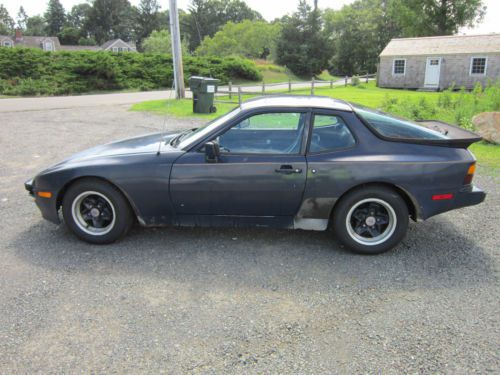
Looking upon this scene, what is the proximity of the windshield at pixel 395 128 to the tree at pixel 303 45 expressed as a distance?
43.4 m

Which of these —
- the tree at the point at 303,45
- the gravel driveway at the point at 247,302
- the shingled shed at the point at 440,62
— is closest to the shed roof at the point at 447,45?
the shingled shed at the point at 440,62

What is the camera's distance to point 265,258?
4004 mm

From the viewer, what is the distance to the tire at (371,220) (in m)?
3.95

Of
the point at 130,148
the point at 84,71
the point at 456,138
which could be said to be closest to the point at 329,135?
the point at 456,138

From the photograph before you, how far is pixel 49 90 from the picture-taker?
2388 centimetres

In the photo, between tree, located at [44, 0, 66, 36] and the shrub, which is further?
tree, located at [44, 0, 66, 36]

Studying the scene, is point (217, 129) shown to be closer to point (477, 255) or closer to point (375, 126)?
point (375, 126)

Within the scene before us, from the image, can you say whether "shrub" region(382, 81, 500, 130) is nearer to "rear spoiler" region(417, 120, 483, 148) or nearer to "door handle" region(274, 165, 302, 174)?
"rear spoiler" region(417, 120, 483, 148)

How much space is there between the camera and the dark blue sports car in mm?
3930

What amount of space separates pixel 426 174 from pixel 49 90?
2455 centimetres

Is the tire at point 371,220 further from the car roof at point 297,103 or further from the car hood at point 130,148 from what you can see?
the car hood at point 130,148

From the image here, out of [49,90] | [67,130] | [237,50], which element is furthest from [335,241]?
[237,50]

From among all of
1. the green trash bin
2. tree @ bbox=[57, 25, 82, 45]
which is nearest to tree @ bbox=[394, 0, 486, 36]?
the green trash bin

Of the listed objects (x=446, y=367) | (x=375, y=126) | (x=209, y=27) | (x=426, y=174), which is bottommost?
(x=446, y=367)
